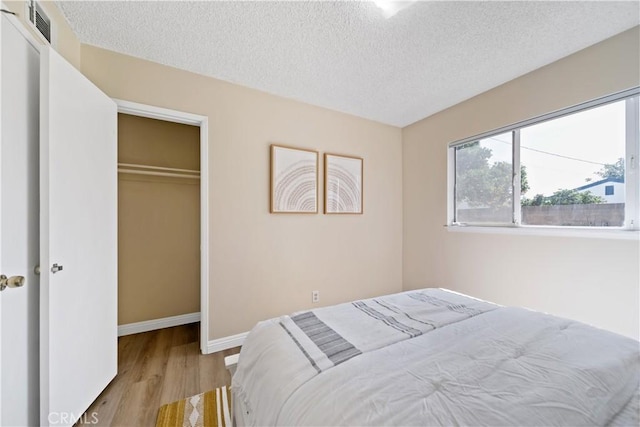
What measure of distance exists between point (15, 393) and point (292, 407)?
1.30 meters

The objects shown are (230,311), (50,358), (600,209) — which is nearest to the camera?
(50,358)

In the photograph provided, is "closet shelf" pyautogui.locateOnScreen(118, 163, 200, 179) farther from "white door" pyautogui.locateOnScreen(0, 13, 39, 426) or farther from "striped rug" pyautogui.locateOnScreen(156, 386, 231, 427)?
"striped rug" pyautogui.locateOnScreen(156, 386, 231, 427)

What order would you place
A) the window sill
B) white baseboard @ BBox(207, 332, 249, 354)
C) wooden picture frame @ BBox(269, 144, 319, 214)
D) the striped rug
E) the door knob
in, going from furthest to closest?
wooden picture frame @ BBox(269, 144, 319, 214), white baseboard @ BBox(207, 332, 249, 354), the window sill, the striped rug, the door knob

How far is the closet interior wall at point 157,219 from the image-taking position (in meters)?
2.54

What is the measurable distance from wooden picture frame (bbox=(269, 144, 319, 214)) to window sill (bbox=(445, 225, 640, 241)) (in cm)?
160

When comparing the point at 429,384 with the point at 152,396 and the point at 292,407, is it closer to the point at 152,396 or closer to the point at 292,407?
the point at 292,407

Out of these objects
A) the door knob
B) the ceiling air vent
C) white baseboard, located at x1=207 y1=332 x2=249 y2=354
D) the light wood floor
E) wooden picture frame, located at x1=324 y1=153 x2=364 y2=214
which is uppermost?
the ceiling air vent

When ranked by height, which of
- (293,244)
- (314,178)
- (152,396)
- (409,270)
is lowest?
(152,396)

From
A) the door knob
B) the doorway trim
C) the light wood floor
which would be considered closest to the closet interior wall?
the light wood floor

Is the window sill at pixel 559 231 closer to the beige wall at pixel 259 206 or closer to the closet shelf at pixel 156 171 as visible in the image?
the beige wall at pixel 259 206

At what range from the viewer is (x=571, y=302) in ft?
6.04

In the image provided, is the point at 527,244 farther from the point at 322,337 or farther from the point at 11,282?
the point at 11,282

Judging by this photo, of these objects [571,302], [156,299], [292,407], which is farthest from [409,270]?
[156,299]

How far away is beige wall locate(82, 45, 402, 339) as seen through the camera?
6.66 ft
